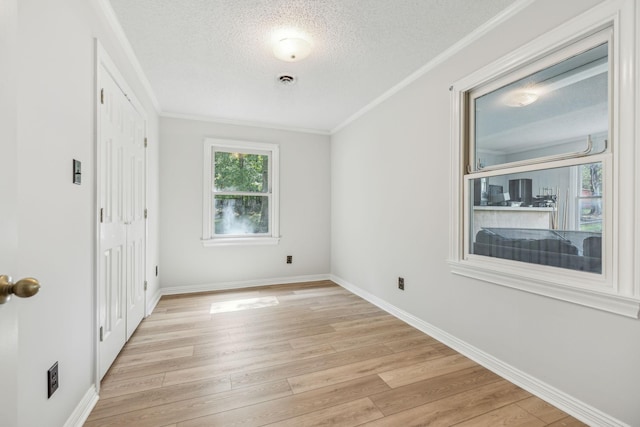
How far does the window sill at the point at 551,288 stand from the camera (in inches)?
52.7

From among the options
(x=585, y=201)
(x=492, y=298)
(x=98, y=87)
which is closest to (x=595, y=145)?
(x=585, y=201)

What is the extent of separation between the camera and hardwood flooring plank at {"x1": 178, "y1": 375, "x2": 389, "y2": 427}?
148cm

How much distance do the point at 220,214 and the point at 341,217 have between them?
177cm

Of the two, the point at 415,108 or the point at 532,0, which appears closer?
the point at 532,0

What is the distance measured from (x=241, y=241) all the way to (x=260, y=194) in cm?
75

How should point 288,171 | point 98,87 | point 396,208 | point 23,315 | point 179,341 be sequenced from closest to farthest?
point 23,315 → point 98,87 → point 179,341 → point 396,208 → point 288,171

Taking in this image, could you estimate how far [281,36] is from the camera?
2090mm

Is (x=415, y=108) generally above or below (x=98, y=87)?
above

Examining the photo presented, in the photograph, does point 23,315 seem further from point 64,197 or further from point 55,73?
point 55,73

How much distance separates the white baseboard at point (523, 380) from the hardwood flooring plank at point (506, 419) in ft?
0.70

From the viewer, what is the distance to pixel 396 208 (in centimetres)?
296

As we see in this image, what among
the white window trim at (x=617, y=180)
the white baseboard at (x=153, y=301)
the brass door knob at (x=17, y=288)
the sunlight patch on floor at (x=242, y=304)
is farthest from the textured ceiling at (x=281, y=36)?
the sunlight patch on floor at (x=242, y=304)

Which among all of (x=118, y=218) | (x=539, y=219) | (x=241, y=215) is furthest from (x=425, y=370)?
(x=241, y=215)

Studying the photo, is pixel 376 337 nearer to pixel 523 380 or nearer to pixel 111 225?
pixel 523 380
